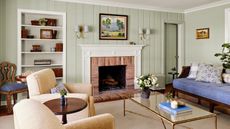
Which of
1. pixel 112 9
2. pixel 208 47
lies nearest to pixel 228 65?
pixel 208 47

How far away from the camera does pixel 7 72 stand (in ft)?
13.4

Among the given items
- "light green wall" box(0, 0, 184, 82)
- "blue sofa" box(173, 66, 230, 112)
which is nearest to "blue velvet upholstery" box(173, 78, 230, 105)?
"blue sofa" box(173, 66, 230, 112)

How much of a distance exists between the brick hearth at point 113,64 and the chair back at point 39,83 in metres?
1.96

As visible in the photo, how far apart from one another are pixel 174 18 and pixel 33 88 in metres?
4.85

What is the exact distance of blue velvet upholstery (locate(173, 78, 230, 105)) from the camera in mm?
3385

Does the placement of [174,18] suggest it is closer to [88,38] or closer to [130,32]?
[130,32]

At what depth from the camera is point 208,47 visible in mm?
5391

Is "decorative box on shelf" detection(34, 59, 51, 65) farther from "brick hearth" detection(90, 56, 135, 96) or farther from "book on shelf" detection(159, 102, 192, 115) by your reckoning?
"book on shelf" detection(159, 102, 192, 115)

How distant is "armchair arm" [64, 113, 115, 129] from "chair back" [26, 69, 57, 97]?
1260 millimetres

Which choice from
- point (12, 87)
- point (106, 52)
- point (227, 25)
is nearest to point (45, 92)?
point (12, 87)

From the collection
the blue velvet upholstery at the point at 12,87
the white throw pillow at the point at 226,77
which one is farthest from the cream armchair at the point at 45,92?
the white throw pillow at the point at 226,77

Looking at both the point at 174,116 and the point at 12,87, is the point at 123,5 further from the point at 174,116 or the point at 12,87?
the point at 174,116

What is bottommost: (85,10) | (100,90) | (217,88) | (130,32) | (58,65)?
(100,90)

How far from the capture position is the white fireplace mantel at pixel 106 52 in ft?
15.9
